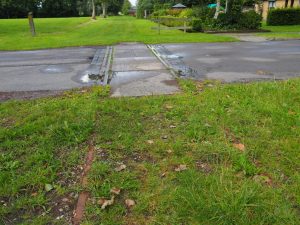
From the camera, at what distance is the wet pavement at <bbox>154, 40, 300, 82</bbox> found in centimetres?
765

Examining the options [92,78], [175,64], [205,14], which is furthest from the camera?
[205,14]

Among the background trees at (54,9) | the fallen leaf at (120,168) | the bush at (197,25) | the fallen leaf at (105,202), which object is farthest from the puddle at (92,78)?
the background trees at (54,9)

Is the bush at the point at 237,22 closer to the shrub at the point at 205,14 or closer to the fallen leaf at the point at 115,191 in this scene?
the shrub at the point at 205,14

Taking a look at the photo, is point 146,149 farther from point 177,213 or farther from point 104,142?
point 177,213

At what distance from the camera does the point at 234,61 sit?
9.56 metres

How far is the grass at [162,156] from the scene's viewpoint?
2768 mm

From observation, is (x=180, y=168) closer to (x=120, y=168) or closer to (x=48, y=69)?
(x=120, y=168)

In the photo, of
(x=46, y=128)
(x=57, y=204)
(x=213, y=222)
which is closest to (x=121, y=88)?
(x=46, y=128)

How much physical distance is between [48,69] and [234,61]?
5631 millimetres

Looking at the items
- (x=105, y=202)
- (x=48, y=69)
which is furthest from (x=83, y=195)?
(x=48, y=69)

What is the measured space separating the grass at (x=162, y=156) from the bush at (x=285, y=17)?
76.7ft

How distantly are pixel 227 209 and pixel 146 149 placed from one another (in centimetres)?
142

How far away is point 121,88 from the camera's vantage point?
6.59 meters

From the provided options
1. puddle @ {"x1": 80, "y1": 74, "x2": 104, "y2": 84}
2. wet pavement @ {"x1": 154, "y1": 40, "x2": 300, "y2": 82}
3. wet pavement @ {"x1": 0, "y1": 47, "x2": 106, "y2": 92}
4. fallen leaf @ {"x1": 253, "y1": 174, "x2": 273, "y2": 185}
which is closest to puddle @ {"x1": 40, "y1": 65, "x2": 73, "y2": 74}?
wet pavement @ {"x1": 0, "y1": 47, "x2": 106, "y2": 92}
